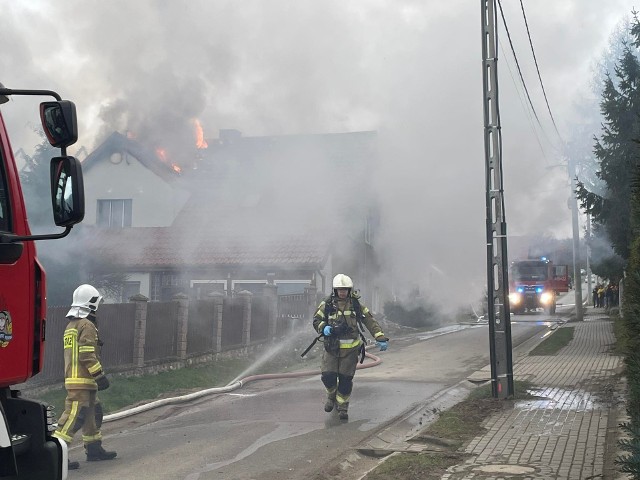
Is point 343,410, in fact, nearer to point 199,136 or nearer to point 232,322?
point 232,322

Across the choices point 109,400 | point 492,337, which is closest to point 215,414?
point 109,400

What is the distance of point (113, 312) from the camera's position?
12281 millimetres

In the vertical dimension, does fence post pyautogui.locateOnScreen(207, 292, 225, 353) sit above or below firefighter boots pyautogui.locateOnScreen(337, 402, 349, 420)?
above

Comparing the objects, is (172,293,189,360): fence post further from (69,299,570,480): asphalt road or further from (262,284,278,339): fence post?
(262,284,278,339): fence post

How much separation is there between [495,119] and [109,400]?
6.42 meters

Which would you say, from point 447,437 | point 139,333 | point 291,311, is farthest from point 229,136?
point 447,437

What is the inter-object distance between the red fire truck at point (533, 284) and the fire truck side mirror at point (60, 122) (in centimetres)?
3277

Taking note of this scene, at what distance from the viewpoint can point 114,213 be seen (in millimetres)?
22703

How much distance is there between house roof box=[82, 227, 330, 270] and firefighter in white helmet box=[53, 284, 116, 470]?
43.6 feet

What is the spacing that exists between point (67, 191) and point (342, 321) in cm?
607

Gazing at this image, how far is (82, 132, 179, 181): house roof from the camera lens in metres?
17.9

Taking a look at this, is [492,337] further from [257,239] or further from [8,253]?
[257,239]

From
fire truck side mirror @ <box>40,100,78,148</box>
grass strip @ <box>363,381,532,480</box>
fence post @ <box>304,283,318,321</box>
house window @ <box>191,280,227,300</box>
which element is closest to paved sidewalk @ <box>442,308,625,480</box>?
grass strip @ <box>363,381,532,480</box>

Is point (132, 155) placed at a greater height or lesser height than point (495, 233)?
greater
